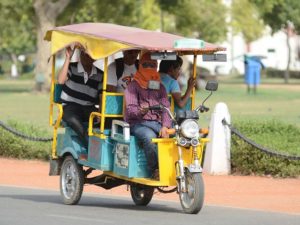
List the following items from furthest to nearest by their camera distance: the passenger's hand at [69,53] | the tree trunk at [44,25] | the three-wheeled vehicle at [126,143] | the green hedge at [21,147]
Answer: the tree trunk at [44,25], the green hedge at [21,147], the passenger's hand at [69,53], the three-wheeled vehicle at [126,143]

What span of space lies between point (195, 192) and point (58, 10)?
42320 millimetres

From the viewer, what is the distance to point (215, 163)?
722 inches

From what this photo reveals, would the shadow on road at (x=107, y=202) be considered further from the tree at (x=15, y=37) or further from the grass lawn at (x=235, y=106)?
the tree at (x=15, y=37)

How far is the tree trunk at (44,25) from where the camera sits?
53688 mm

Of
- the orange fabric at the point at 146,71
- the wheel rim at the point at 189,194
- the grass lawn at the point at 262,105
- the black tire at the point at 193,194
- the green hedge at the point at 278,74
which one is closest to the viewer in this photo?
the black tire at the point at 193,194

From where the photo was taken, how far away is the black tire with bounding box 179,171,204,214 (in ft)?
41.3

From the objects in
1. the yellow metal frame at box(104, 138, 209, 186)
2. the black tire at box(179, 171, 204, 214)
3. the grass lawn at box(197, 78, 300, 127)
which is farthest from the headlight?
the grass lawn at box(197, 78, 300, 127)

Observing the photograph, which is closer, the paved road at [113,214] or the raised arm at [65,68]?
the paved road at [113,214]

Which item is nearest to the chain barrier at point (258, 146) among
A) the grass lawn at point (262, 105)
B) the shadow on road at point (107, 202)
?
the shadow on road at point (107, 202)

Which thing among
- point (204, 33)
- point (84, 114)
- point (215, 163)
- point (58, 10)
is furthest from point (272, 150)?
point (204, 33)

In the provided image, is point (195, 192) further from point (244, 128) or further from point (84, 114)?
point (244, 128)

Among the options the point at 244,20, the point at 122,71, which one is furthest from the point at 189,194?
the point at 244,20

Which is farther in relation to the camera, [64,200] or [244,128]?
[244,128]

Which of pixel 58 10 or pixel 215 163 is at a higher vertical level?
pixel 58 10
